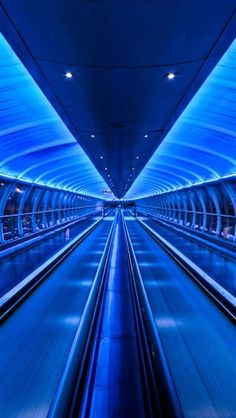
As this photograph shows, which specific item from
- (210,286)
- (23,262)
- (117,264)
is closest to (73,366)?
(210,286)

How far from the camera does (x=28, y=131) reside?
966cm

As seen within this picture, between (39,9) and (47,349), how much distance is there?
4.35 metres

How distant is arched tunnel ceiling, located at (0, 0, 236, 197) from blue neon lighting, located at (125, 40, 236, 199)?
711 mm

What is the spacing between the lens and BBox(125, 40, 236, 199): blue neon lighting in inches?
254

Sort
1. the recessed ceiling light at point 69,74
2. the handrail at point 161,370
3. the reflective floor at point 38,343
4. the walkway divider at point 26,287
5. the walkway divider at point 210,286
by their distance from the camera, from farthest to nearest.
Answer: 1. the walkway divider at point 210,286
2. the walkway divider at point 26,287
3. the recessed ceiling light at point 69,74
4. the reflective floor at point 38,343
5. the handrail at point 161,370

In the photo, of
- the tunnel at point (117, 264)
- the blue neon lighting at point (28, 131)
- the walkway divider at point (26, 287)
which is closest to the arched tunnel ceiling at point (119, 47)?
the tunnel at point (117, 264)

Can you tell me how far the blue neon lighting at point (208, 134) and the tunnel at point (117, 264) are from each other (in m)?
0.06

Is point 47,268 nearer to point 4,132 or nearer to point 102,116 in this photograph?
point 4,132

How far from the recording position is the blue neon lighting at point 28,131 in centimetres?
615

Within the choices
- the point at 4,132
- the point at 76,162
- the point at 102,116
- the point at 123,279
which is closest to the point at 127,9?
the point at 102,116

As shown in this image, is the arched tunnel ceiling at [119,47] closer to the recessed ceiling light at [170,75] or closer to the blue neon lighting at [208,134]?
the recessed ceiling light at [170,75]

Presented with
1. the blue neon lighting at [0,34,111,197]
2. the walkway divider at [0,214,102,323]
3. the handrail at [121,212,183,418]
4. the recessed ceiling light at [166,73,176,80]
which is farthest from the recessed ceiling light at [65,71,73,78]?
the handrail at [121,212,183,418]

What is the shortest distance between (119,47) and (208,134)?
6.27 metres

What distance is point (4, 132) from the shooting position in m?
8.97
